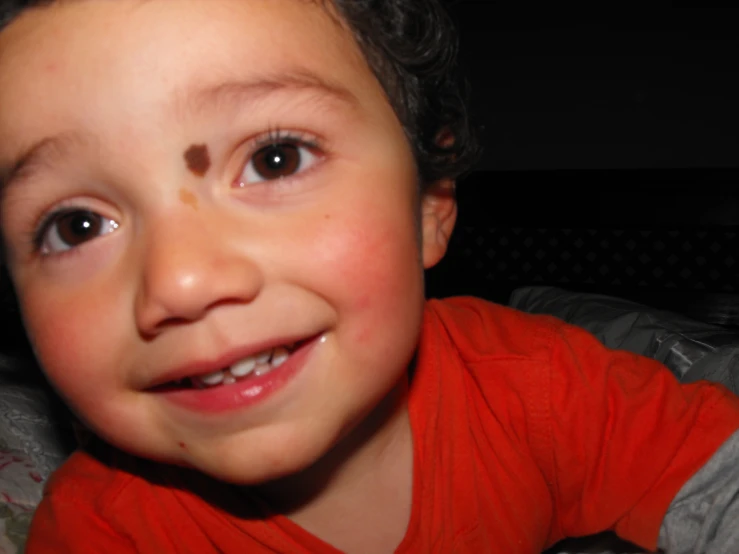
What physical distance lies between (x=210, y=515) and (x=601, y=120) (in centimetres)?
213

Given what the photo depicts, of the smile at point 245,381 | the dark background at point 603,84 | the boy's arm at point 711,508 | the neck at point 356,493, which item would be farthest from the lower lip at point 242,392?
the dark background at point 603,84

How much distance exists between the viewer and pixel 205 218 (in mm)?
468

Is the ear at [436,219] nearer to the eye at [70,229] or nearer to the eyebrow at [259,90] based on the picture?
the eyebrow at [259,90]

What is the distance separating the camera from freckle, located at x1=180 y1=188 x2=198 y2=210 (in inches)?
18.3

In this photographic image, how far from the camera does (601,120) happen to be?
2416mm

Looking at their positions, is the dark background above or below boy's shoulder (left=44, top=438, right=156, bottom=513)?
above

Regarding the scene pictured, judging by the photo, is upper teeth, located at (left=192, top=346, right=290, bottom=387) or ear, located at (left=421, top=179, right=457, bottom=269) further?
ear, located at (left=421, top=179, right=457, bottom=269)

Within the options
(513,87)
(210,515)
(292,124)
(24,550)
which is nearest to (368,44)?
(292,124)

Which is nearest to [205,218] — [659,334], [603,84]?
[659,334]

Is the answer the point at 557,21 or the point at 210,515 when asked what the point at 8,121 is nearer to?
the point at 210,515

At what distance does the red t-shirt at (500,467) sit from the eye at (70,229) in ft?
1.02

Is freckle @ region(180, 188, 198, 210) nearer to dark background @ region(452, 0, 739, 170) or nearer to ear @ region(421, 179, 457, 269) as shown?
ear @ region(421, 179, 457, 269)

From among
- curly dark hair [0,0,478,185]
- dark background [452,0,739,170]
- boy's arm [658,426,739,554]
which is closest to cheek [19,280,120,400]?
curly dark hair [0,0,478,185]

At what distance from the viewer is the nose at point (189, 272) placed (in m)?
0.44
